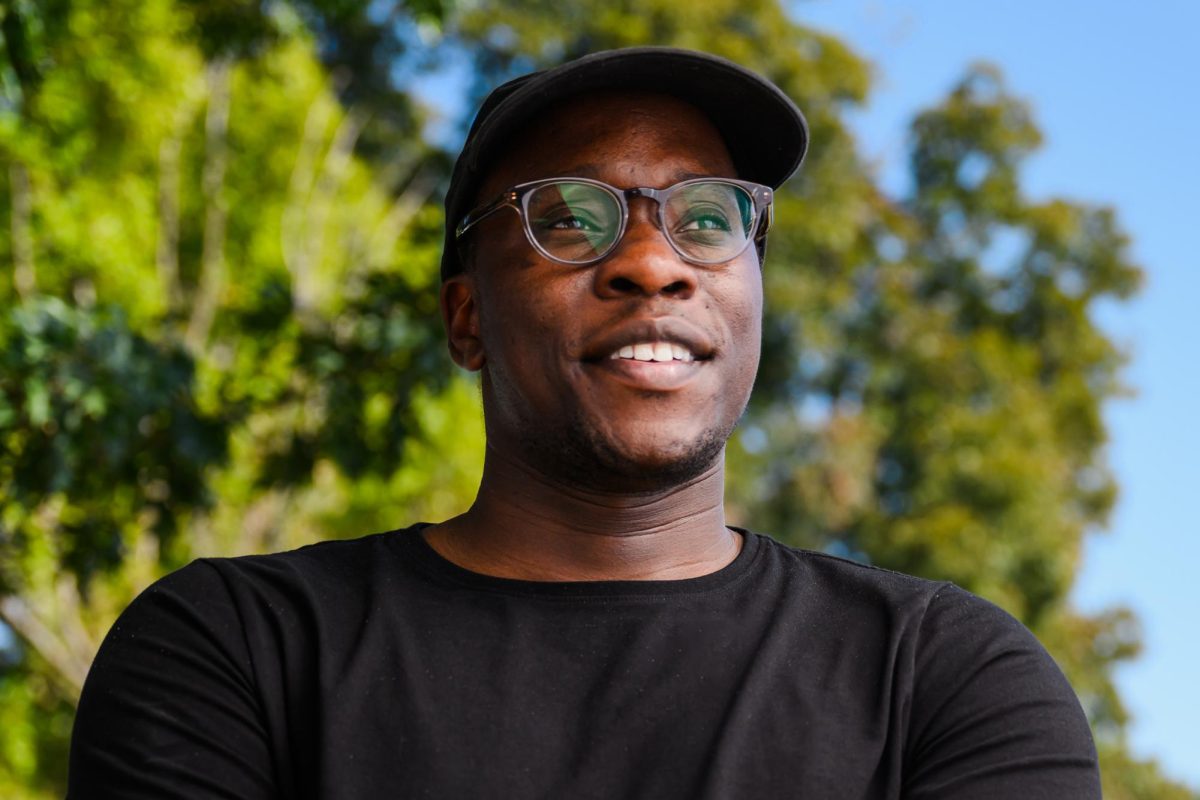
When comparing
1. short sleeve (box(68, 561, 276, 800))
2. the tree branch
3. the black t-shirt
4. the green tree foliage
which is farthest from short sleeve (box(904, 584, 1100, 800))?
the tree branch

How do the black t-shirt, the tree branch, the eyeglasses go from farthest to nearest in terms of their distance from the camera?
the tree branch < the eyeglasses < the black t-shirt

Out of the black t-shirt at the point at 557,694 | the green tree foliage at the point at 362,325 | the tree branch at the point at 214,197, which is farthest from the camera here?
the tree branch at the point at 214,197

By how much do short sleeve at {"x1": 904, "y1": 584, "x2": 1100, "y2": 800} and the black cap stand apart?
76 centimetres

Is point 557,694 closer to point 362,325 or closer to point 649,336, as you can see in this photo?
point 649,336

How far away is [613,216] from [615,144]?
131mm

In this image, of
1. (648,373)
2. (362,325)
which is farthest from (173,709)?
(362,325)

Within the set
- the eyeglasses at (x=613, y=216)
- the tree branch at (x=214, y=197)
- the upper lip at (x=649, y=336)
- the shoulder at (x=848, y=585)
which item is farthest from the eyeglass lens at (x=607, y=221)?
the tree branch at (x=214, y=197)

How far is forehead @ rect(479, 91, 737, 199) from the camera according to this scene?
2.30m

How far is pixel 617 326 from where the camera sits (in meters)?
2.17

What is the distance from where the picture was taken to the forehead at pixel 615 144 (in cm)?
230

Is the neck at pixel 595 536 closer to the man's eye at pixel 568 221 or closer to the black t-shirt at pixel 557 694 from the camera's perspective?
the black t-shirt at pixel 557 694

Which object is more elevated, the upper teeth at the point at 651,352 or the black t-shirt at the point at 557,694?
the upper teeth at the point at 651,352

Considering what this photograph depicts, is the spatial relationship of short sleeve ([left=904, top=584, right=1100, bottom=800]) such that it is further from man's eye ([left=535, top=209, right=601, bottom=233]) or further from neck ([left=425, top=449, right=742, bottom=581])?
man's eye ([left=535, top=209, right=601, bottom=233])

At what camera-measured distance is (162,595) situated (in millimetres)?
2062
